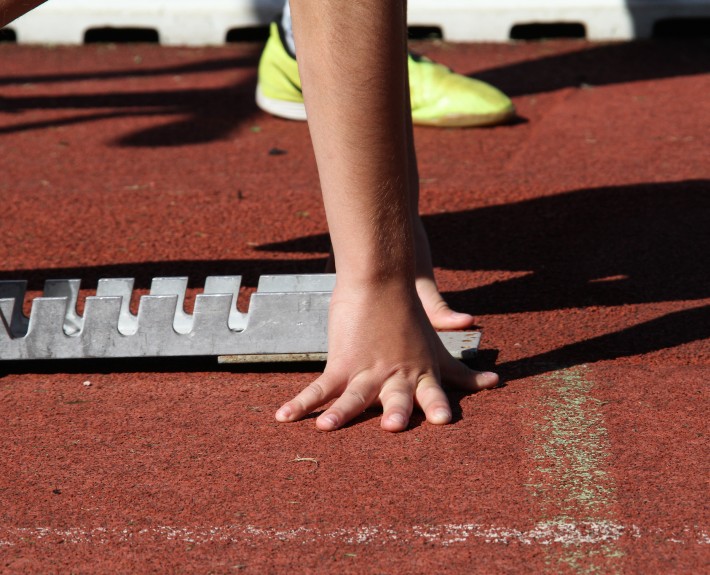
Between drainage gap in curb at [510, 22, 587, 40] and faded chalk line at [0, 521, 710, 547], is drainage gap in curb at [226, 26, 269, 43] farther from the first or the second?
faded chalk line at [0, 521, 710, 547]

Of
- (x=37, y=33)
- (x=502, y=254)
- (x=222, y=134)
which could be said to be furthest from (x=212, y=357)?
(x=37, y=33)

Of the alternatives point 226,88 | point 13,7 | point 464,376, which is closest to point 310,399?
point 464,376

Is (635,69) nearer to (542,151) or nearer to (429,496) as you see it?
(542,151)

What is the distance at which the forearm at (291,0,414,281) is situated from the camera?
1658mm

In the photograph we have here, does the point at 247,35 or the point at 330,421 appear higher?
the point at 330,421

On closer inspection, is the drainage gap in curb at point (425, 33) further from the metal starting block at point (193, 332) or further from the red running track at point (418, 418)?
the metal starting block at point (193, 332)

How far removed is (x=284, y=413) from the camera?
1.85 m

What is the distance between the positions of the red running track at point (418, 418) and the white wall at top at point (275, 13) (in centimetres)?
205

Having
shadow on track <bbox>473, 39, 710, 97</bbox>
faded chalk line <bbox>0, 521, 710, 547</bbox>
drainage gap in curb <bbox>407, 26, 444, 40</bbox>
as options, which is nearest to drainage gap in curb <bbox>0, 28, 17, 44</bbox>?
drainage gap in curb <bbox>407, 26, 444, 40</bbox>

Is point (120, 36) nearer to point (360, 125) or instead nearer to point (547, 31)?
point (547, 31)

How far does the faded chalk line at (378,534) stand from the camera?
1.48 metres

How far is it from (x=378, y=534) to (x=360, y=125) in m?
0.65

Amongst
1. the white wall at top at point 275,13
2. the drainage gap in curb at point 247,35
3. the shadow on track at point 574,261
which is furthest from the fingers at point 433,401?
the drainage gap in curb at point 247,35

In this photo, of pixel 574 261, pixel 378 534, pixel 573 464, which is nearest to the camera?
pixel 378 534
